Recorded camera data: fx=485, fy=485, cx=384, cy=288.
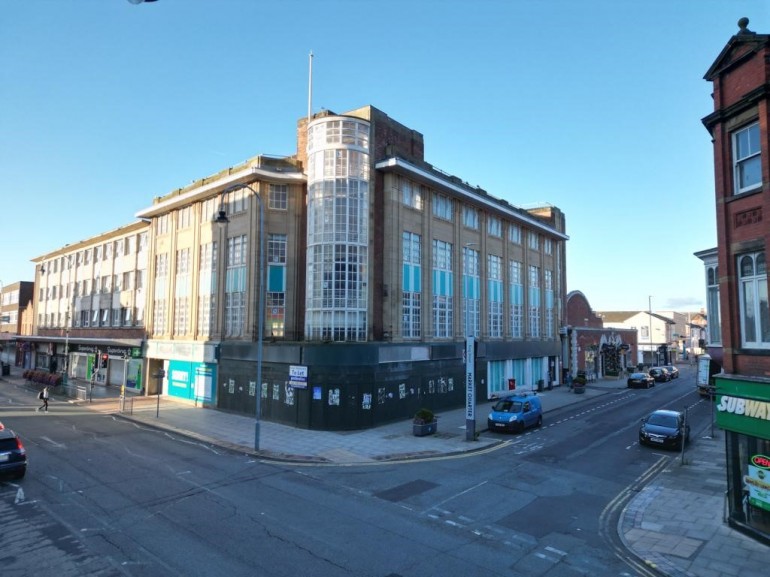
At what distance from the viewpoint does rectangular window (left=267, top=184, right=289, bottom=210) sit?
29763 mm

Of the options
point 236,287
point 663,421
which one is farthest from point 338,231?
point 663,421

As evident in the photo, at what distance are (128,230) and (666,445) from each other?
43.3m

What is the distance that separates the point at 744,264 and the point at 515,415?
1351cm

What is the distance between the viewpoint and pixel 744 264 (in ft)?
39.8

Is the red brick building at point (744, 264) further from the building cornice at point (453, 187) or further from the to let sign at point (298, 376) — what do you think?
the building cornice at point (453, 187)

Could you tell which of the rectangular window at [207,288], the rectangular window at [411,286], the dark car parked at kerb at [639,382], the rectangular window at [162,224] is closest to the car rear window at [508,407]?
the rectangular window at [411,286]

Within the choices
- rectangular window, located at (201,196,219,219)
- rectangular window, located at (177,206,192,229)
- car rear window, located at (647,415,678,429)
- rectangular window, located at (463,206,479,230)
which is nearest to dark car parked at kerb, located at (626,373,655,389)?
rectangular window, located at (463,206,479,230)

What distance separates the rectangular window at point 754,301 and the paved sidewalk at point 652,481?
4583mm

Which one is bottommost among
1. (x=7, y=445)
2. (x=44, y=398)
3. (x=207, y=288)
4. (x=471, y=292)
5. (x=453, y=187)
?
(x=44, y=398)

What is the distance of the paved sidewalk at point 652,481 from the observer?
1019cm

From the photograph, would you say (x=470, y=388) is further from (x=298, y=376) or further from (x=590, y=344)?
(x=590, y=344)

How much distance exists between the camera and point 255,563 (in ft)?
30.4

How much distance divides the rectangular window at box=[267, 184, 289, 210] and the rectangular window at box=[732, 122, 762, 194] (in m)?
23.1

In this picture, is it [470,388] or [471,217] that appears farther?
[471,217]
